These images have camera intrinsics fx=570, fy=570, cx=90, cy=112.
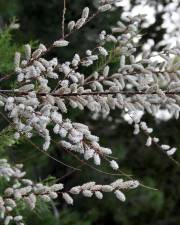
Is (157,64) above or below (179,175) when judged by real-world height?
above

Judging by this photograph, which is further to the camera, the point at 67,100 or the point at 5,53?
the point at 5,53

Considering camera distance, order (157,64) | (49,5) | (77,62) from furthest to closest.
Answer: (49,5)
(157,64)
(77,62)

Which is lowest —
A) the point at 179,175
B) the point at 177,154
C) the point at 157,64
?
the point at 179,175

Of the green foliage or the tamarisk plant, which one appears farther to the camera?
the green foliage

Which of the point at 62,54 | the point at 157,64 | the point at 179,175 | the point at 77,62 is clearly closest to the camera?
the point at 77,62

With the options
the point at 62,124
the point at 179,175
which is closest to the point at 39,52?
the point at 62,124

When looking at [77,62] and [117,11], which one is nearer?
[77,62]

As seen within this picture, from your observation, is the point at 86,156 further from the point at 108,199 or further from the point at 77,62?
the point at 108,199

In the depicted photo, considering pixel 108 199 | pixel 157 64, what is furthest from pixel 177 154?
pixel 157 64

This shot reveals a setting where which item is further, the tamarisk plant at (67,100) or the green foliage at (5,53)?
the green foliage at (5,53)
